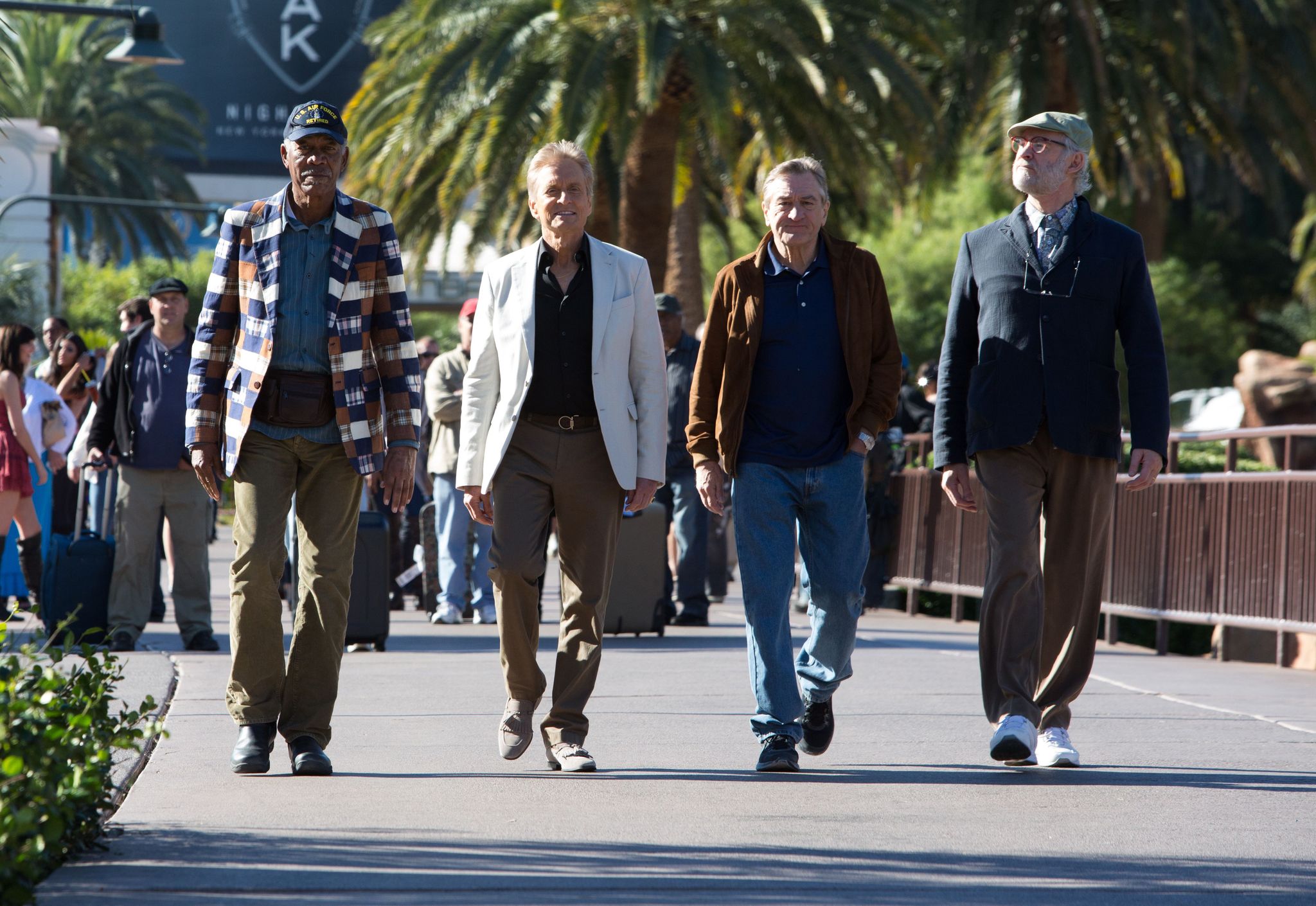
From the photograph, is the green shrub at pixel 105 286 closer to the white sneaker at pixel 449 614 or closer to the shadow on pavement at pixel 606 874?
the white sneaker at pixel 449 614

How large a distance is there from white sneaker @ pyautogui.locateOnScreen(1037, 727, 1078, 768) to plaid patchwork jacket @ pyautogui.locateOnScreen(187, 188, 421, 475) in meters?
2.19

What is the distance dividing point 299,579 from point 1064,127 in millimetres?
2758

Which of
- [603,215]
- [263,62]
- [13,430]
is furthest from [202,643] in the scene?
[263,62]

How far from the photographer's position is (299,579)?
510 centimetres

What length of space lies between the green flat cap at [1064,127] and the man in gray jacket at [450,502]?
5.19 m

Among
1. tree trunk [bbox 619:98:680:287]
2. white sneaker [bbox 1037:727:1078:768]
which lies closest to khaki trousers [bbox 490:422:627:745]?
white sneaker [bbox 1037:727:1078:768]

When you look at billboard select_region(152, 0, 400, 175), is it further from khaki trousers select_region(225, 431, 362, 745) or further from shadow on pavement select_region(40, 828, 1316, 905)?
shadow on pavement select_region(40, 828, 1316, 905)

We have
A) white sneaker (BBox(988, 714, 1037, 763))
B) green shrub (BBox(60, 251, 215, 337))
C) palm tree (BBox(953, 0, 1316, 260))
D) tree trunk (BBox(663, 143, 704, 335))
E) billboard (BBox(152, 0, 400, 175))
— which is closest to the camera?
white sneaker (BBox(988, 714, 1037, 763))

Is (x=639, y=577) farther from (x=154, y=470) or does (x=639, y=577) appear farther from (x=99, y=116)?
(x=99, y=116)

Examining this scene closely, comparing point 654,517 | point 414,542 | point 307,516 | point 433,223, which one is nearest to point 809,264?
point 307,516

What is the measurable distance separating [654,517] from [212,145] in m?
55.6

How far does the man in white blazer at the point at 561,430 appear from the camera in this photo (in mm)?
5055

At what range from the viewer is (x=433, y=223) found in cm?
1905

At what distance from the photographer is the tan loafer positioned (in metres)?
5.12
